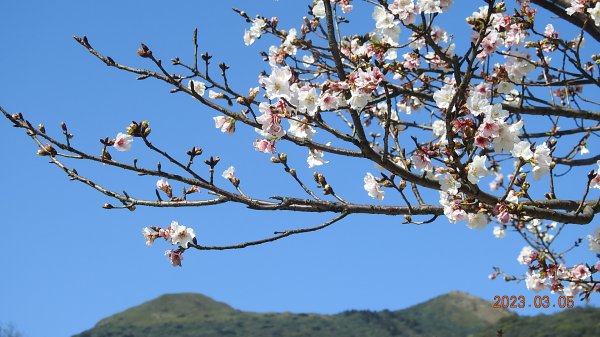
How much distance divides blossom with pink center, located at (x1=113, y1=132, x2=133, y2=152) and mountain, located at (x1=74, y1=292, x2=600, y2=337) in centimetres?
6409

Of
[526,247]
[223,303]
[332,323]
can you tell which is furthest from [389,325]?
[526,247]

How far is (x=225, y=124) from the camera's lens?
430 cm

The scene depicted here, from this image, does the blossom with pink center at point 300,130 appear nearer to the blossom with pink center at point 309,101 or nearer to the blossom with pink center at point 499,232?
the blossom with pink center at point 309,101

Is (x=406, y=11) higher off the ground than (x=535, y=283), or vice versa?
(x=406, y=11)

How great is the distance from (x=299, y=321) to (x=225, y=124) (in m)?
74.2

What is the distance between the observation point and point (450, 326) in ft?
256

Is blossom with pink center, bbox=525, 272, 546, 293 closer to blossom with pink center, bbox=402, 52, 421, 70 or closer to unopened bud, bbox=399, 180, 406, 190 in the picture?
blossom with pink center, bbox=402, 52, 421, 70

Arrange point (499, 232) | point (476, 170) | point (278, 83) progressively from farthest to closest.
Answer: point (499, 232) < point (278, 83) < point (476, 170)

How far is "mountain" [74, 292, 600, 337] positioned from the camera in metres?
71.8

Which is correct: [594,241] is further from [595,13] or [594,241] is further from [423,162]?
[423,162]

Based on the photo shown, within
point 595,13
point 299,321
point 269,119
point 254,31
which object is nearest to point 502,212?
point 269,119

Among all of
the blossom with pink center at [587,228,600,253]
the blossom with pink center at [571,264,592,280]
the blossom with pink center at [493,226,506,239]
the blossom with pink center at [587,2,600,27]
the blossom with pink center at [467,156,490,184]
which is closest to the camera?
the blossom with pink center at [467,156,490,184]

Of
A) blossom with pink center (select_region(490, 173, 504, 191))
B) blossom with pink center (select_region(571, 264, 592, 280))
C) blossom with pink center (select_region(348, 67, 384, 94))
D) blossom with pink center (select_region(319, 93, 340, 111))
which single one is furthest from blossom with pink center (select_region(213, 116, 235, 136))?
blossom with pink center (select_region(490, 173, 504, 191))

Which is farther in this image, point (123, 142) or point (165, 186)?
point (165, 186)
